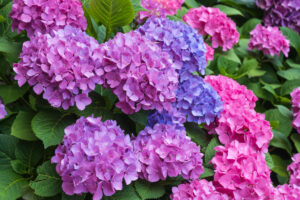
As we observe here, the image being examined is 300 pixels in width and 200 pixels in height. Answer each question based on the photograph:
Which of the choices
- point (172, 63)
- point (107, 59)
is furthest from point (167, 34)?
point (107, 59)

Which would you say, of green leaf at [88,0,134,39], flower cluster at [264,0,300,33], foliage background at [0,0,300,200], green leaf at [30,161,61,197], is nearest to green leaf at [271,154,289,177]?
foliage background at [0,0,300,200]

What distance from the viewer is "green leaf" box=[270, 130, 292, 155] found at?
2107 millimetres

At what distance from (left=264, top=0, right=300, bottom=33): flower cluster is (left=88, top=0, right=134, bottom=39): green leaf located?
181 centimetres

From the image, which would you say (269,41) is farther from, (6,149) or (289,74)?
(6,149)

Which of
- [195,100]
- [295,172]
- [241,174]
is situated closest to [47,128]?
[195,100]

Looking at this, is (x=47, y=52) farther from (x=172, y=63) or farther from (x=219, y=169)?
(x=219, y=169)

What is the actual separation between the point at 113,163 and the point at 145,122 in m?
0.34

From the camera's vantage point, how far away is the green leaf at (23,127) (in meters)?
1.45

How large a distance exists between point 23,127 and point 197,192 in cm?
73

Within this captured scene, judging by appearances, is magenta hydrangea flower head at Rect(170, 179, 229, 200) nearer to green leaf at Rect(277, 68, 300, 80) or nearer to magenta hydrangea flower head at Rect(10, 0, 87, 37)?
magenta hydrangea flower head at Rect(10, 0, 87, 37)

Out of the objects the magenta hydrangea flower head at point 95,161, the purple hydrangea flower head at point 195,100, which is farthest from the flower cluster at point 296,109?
the magenta hydrangea flower head at point 95,161

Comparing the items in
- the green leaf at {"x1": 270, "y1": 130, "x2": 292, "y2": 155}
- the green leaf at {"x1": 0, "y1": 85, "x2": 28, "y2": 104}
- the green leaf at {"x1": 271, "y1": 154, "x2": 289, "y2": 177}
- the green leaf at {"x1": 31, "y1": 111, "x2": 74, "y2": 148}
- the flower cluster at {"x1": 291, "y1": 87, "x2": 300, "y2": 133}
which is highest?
the green leaf at {"x1": 31, "y1": 111, "x2": 74, "y2": 148}

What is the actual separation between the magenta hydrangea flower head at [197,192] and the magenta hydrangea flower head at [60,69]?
476 mm

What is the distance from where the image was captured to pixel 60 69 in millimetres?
1243
